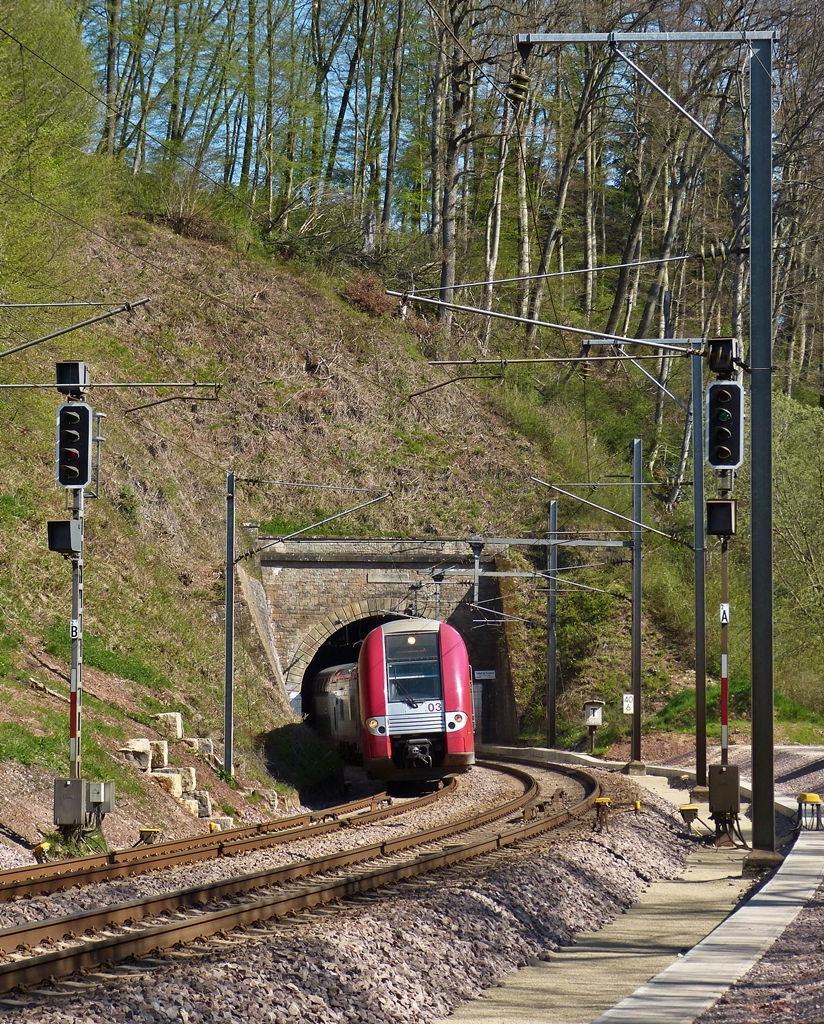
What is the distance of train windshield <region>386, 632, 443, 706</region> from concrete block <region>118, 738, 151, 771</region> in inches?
280

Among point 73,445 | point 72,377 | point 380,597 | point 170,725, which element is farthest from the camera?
point 380,597

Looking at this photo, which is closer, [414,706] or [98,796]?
[98,796]

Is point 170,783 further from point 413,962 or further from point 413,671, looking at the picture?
point 413,962

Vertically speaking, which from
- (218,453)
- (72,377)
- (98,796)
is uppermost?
(218,453)

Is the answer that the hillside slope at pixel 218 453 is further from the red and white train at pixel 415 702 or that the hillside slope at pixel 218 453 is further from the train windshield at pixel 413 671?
the train windshield at pixel 413 671

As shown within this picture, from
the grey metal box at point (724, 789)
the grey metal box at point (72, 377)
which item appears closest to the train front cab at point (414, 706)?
the grey metal box at point (724, 789)

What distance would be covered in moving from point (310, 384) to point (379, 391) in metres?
2.81

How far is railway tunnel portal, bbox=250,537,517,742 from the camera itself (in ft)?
129

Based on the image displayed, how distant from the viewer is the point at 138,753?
2019cm

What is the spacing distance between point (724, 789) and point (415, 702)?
9.54m

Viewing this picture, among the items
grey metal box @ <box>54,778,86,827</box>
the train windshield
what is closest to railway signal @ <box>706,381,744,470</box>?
grey metal box @ <box>54,778,86,827</box>

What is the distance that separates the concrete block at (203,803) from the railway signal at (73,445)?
725cm

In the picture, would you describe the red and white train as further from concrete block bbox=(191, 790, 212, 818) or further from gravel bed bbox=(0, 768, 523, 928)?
concrete block bbox=(191, 790, 212, 818)

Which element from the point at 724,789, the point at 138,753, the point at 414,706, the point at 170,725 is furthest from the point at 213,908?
the point at 414,706
